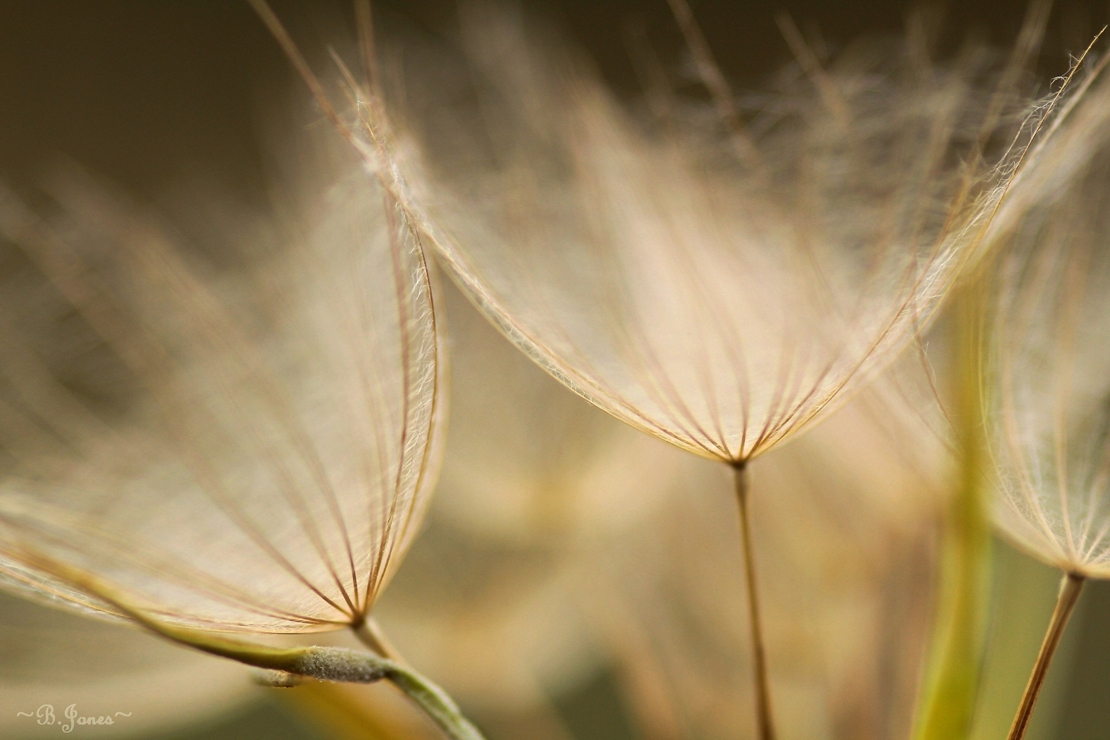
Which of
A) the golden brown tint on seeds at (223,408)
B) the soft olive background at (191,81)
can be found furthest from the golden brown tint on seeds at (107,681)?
the soft olive background at (191,81)

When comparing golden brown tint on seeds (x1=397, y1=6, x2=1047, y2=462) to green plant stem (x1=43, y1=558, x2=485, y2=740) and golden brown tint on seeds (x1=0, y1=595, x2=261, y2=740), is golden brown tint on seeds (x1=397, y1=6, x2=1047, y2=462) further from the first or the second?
golden brown tint on seeds (x1=0, y1=595, x2=261, y2=740)

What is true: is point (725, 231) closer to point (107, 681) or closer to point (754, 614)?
point (754, 614)

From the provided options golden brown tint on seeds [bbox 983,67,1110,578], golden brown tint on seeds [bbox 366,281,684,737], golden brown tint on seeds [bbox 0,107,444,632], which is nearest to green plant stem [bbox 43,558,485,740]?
golden brown tint on seeds [bbox 0,107,444,632]

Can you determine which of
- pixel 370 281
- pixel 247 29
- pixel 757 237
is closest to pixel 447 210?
pixel 370 281

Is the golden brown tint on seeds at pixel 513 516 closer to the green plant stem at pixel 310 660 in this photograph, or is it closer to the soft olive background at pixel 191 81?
the green plant stem at pixel 310 660

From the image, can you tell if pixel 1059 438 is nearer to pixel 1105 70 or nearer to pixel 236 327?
pixel 1105 70

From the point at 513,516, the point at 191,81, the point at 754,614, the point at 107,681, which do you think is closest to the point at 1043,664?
the point at 754,614
